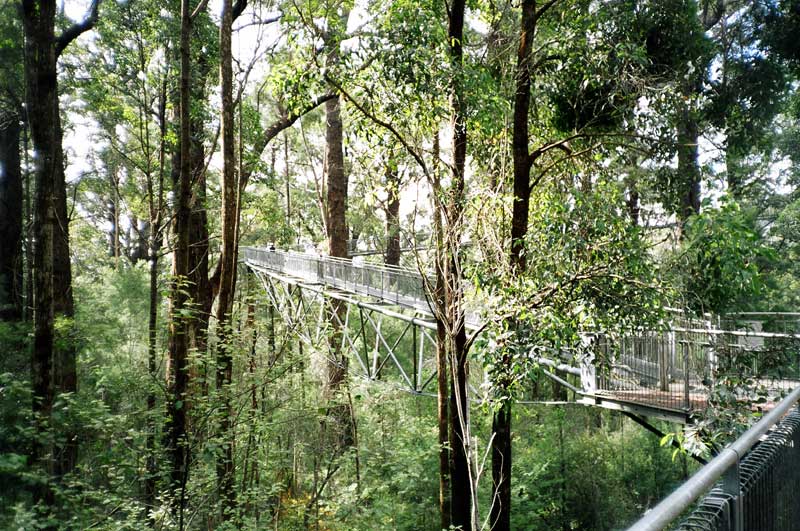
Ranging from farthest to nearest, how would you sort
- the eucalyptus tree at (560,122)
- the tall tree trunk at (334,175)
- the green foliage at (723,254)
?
the tall tree trunk at (334,175)
the eucalyptus tree at (560,122)
the green foliage at (723,254)

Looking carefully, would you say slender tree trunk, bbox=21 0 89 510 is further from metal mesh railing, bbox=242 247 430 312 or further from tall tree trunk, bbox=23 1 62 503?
metal mesh railing, bbox=242 247 430 312

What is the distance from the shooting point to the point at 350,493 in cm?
992

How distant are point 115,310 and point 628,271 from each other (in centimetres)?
2121

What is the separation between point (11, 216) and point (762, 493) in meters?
17.6

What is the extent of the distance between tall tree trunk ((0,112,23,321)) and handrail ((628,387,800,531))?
16.1m

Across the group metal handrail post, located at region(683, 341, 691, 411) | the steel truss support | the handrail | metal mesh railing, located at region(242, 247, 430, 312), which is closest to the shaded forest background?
metal handrail post, located at region(683, 341, 691, 411)

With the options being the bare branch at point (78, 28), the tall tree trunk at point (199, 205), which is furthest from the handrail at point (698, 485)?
the bare branch at point (78, 28)

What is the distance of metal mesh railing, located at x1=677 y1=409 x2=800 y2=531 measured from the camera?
159 cm

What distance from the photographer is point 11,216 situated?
1458cm

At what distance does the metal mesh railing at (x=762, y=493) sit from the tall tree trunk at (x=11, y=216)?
16006mm

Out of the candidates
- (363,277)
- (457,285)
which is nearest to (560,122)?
(457,285)

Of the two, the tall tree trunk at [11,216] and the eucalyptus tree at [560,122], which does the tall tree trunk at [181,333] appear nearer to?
the eucalyptus tree at [560,122]

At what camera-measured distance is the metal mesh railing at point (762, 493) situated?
1586 mm

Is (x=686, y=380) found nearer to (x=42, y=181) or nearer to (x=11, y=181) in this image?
(x=42, y=181)
